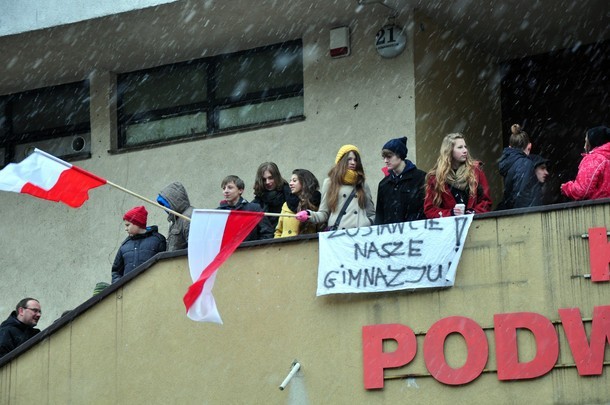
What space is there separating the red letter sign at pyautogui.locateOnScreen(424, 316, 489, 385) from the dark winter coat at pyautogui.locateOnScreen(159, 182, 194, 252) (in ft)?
9.57

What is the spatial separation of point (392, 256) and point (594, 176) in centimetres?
180

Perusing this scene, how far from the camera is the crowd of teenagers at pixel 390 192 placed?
11.5 m

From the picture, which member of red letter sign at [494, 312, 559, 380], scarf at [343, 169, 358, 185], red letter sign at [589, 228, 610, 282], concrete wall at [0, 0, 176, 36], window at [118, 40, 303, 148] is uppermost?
concrete wall at [0, 0, 176, 36]

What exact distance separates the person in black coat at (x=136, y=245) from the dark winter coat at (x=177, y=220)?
7.5 inches

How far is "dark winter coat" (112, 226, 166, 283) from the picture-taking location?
13.4 metres

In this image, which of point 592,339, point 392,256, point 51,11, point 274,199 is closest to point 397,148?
point 392,256

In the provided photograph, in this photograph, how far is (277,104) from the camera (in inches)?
619

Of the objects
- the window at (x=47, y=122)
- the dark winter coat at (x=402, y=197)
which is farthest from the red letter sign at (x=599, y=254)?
the window at (x=47, y=122)

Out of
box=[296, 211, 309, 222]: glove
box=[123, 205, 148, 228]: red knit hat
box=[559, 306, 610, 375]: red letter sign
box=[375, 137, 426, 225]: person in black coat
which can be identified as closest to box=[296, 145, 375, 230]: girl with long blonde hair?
box=[296, 211, 309, 222]: glove

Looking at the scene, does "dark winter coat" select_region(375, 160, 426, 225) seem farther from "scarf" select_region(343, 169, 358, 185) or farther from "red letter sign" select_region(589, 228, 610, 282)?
"red letter sign" select_region(589, 228, 610, 282)

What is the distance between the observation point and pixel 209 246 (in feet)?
39.8

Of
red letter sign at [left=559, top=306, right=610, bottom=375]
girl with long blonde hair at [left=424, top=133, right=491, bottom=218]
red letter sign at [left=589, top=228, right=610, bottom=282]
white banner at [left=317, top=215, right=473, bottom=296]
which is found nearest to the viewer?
red letter sign at [left=559, top=306, right=610, bottom=375]

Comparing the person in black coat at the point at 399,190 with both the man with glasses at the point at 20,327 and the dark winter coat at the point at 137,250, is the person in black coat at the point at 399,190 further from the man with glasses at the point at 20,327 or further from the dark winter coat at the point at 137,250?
the man with glasses at the point at 20,327

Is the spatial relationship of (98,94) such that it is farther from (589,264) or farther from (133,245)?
(589,264)
